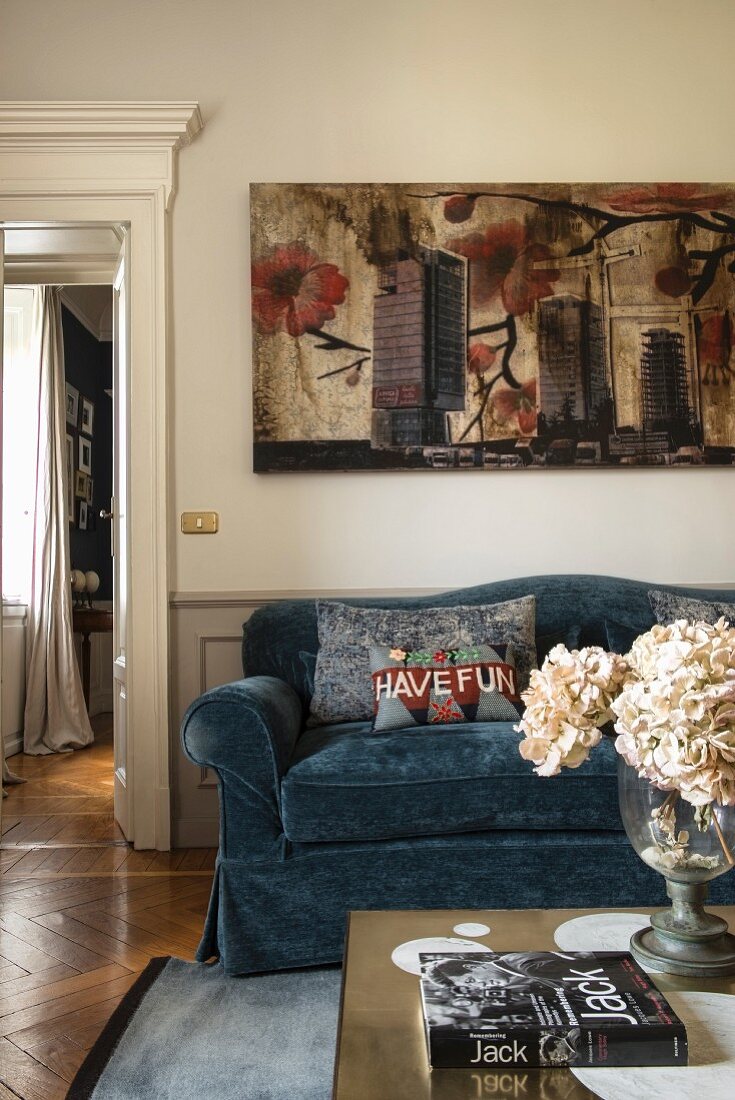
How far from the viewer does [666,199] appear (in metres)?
3.36

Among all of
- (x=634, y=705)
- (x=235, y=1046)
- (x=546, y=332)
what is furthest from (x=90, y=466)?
(x=634, y=705)

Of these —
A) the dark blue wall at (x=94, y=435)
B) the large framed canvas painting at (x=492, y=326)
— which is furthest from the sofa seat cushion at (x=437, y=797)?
the dark blue wall at (x=94, y=435)

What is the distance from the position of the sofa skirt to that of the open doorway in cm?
109

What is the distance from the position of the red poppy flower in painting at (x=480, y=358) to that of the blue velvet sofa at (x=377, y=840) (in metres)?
1.58

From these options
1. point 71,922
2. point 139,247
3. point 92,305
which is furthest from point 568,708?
point 92,305

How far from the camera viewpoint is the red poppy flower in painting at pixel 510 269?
333 cm

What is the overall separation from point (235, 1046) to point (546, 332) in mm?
2496

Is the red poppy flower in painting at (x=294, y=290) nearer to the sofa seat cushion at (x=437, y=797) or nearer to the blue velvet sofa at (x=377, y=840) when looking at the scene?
the blue velvet sofa at (x=377, y=840)

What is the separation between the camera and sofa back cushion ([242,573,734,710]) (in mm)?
2947

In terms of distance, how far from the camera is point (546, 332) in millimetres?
3330

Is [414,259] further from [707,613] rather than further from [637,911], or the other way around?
[637,911]

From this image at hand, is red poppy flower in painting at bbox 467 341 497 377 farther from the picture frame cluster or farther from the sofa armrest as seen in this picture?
the picture frame cluster

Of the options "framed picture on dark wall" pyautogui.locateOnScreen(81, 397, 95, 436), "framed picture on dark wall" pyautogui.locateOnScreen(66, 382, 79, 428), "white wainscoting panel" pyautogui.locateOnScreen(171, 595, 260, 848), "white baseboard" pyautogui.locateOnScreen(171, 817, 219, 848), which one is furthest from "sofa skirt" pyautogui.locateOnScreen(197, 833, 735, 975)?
"framed picture on dark wall" pyautogui.locateOnScreen(81, 397, 95, 436)

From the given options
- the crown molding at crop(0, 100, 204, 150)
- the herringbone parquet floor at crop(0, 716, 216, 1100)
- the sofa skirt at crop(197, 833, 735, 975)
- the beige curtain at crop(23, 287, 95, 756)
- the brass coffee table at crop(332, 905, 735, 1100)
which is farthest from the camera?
the beige curtain at crop(23, 287, 95, 756)
